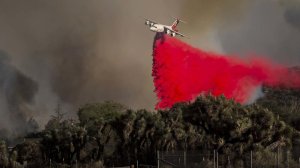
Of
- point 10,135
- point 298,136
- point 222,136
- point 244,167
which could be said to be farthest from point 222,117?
point 10,135

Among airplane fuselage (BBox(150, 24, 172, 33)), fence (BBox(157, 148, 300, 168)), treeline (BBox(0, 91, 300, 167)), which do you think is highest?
airplane fuselage (BBox(150, 24, 172, 33))

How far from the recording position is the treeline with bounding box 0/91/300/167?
68062 millimetres

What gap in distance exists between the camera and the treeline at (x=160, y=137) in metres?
68.1

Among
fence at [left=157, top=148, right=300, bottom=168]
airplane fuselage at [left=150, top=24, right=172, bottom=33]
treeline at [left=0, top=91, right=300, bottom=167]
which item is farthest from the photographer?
airplane fuselage at [left=150, top=24, right=172, bottom=33]

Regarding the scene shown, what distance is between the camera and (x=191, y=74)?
10056cm

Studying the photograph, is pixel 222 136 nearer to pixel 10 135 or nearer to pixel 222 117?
Result: pixel 222 117

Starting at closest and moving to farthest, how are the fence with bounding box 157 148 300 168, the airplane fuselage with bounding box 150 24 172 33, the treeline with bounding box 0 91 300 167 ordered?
the fence with bounding box 157 148 300 168, the treeline with bounding box 0 91 300 167, the airplane fuselage with bounding box 150 24 172 33

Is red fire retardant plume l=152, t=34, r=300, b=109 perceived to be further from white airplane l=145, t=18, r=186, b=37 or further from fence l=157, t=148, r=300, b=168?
→ fence l=157, t=148, r=300, b=168

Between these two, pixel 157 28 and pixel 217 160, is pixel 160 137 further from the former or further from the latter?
pixel 157 28

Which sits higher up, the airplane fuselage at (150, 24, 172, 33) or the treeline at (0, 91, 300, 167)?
the airplane fuselage at (150, 24, 172, 33)

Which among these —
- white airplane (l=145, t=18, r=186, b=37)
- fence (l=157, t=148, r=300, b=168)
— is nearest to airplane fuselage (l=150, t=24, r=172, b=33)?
white airplane (l=145, t=18, r=186, b=37)

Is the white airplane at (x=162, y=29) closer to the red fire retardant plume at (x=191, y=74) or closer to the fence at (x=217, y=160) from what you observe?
the red fire retardant plume at (x=191, y=74)

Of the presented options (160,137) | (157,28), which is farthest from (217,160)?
(157,28)

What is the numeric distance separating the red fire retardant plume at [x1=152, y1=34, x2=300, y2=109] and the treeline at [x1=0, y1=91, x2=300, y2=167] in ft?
56.8
